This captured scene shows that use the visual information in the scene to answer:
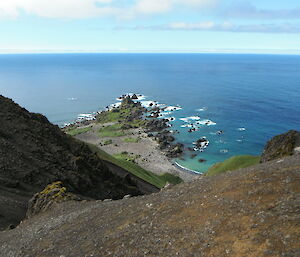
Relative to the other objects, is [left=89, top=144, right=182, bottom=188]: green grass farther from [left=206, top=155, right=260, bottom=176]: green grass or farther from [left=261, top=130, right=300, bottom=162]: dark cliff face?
[left=261, top=130, right=300, bottom=162]: dark cliff face

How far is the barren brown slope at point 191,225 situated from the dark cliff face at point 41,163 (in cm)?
1404

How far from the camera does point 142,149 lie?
389 feet

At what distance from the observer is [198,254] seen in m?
14.6

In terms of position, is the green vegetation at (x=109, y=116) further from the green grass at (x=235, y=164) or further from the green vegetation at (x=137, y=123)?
the green grass at (x=235, y=164)

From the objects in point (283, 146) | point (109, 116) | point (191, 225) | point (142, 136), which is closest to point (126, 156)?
point (142, 136)

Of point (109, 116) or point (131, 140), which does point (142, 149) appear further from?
point (109, 116)

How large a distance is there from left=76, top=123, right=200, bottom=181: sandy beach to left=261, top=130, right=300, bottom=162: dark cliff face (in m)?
41.6

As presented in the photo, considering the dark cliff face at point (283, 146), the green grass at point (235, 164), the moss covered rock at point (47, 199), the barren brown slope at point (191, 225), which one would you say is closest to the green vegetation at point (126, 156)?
the green grass at point (235, 164)

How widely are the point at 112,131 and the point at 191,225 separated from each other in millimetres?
128495

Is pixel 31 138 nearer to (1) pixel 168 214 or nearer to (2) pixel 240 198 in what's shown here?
(1) pixel 168 214

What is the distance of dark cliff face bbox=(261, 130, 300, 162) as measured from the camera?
41031mm

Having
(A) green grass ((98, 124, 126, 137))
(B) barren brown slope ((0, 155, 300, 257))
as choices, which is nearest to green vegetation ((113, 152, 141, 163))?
(A) green grass ((98, 124, 126, 137))

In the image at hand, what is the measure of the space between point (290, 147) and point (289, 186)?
87.5 ft

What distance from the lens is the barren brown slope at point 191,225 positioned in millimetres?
14188
